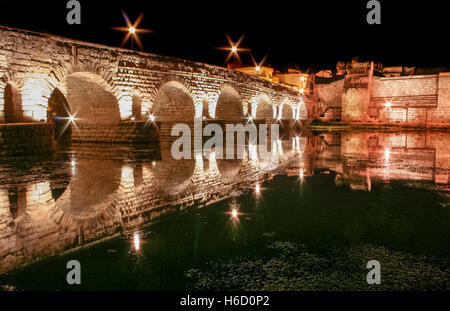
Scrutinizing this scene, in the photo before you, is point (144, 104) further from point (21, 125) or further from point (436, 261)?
point (436, 261)

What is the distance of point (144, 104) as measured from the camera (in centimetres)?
1666

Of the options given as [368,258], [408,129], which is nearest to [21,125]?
[368,258]

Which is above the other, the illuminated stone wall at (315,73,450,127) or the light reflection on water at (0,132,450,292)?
the illuminated stone wall at (315,73,450,127)

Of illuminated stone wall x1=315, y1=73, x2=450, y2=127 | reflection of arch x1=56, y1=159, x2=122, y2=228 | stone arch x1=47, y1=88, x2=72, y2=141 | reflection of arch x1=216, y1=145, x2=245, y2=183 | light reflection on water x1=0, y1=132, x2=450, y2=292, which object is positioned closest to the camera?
light reflection on water x1=0, y1=132, x2=450, y2=292

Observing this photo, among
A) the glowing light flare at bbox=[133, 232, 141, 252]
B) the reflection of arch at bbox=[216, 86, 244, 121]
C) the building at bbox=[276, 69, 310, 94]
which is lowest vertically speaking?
the glowing light flare at bbox=[133, 232, 141, 252]

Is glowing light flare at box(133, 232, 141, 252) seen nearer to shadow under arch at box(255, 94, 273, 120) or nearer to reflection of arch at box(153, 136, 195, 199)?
reflection of arch at box(153, 136, 195, 199)

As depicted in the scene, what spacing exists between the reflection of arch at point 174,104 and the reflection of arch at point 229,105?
493 centimetres

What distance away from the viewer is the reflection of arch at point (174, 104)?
19.8m

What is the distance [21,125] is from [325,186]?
9.01m

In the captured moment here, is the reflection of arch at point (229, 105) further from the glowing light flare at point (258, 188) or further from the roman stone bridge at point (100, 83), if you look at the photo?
the glowing light flare at point (258, 188)

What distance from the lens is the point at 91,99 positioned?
1622 cm

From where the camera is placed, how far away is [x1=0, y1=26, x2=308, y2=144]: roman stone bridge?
11680 mm

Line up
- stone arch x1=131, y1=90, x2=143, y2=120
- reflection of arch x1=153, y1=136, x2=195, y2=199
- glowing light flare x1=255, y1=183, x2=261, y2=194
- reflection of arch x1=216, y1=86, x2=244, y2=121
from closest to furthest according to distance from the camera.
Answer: glowing light flare x1=255, y1=183, x2=261, y2=194 → reflection of arch x1=153, y1=136, x2=195, y2=199 → stone arch x1=131, y1=90, x2=143, y2=120 → reflection of arch x1=216, y1=86, x2=244, y2=121

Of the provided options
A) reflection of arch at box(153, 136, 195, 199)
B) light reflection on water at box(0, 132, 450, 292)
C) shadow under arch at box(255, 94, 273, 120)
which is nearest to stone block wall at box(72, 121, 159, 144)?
light reflection on water at box(0, 132, 450, 292)
